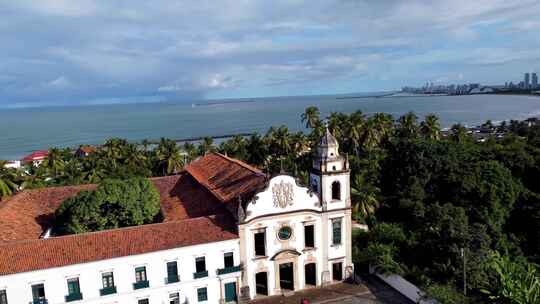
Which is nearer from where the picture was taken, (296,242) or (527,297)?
(527,297)

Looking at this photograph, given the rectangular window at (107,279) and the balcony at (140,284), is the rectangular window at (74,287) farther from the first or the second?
the balcony at (140,284)

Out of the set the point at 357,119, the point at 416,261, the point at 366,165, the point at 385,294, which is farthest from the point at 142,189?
the point at 357,119

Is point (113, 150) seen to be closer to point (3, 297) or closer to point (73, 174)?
point (73, 174)

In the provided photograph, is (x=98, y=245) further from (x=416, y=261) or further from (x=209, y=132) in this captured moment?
(x=209, y=132)

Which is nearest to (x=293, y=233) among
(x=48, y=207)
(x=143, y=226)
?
(x=143, y=226)

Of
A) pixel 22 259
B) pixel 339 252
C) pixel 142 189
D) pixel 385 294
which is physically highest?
pixel 142 189

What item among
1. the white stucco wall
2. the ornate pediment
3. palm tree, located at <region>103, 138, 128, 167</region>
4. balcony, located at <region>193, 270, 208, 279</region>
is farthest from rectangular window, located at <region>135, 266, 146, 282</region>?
palm tree, located at <region>103, 138, 128, 167</region>

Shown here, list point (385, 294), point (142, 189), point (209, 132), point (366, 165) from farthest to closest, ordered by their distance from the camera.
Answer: point (209, 132) < point (366, 165) < point (142, 189) < point (385, 294)

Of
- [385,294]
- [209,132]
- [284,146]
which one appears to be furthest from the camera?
[209,132]
